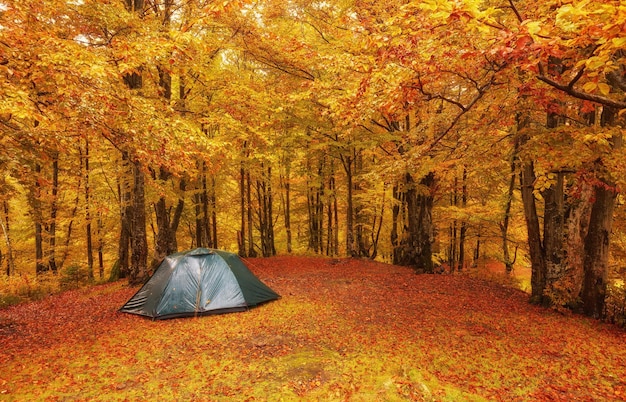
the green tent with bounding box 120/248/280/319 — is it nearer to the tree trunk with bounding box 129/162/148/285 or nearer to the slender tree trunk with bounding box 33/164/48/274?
the tree trunk with bounding box 129/162/148/285

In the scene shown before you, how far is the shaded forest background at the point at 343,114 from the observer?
5.71 meters

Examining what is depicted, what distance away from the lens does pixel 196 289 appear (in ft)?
32.6

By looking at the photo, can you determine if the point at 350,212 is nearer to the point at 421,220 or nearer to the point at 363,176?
the point at 421,220

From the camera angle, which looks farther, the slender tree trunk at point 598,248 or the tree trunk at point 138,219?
the tree trunk at point 138,219

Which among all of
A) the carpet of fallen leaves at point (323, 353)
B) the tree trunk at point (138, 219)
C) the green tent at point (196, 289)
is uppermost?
the tree trunk at point (138, 219)

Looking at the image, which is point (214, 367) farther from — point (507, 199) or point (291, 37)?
point (507, 199)

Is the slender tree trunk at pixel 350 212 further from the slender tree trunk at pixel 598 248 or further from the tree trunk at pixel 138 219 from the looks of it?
the slender tree trunk at pixel 598 248

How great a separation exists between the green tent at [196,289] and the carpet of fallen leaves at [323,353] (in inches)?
14.5

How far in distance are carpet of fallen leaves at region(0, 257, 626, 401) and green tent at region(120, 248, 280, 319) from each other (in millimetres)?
368

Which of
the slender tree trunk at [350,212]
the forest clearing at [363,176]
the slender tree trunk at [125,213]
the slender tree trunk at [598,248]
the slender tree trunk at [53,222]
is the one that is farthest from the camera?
the slender tree trunk at [350,212]

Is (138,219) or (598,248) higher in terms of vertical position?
(138,219)

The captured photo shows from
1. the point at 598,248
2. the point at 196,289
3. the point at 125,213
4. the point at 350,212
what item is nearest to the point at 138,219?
the point at 125,213

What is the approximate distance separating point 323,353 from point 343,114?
4.91m

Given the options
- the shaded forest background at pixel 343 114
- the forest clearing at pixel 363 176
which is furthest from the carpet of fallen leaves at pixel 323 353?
the shaded forest background at pixel 343 114
